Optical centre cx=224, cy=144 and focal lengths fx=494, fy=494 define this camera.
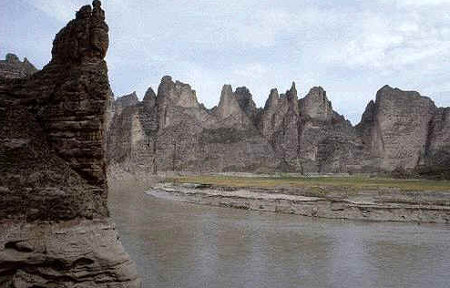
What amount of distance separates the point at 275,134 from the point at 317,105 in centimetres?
1646

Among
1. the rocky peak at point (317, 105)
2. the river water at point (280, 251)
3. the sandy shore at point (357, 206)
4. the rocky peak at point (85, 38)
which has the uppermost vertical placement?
the rocky peak at point (317, 105)

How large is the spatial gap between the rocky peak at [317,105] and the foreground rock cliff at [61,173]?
148 m

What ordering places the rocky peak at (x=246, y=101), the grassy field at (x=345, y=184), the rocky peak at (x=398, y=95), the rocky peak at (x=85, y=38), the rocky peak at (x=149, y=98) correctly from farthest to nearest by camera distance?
1. the rocky peak at (x=246, y=101)
2. the rocky peak at (x=149, y=98)
3. the rocky peak at (x=398, y=95)
4. the grassy field at (x=345, y=184)
5. the rocky peak at (x=85, y=38)

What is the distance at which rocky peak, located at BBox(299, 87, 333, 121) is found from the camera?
159375 millimetres

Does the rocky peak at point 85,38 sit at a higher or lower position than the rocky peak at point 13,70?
lower

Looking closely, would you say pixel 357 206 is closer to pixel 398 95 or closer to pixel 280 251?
pixel 280 251

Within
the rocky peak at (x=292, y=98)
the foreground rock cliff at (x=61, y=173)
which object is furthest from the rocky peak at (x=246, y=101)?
the foreground rock cliff at (x=61, y=173)

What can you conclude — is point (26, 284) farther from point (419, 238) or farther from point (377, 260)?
point (419, 238)

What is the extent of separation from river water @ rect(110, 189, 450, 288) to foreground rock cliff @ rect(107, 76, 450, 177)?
→ 93.9m

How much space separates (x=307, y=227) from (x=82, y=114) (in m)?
23.8

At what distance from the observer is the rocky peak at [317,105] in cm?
15938

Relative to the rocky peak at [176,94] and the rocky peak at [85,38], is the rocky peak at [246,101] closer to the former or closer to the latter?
the rocky peak at [176,94]

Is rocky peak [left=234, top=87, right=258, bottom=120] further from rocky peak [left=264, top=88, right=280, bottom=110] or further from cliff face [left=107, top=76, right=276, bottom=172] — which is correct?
rocky peak [left=264, top=88, right=280, bottom=110]

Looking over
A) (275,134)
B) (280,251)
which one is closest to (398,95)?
(275,134)
